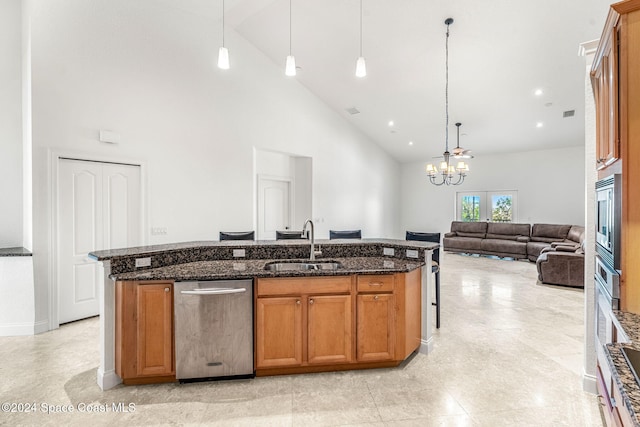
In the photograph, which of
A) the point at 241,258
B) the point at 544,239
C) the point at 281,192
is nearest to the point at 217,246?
the point at 241,258

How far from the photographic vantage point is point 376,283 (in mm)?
2502

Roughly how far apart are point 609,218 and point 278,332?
2189mm

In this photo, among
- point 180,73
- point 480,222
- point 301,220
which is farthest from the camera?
point 480,222

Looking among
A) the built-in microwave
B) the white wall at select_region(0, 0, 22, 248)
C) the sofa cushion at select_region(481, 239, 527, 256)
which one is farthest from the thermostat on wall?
the sofa cushion at select_region(481, 239, 527, 256)

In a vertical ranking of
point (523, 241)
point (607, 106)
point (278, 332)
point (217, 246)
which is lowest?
point (278, 332)

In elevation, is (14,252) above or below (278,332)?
above

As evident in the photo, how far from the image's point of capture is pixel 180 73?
4.63m

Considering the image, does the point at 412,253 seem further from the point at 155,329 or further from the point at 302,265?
the point at 155,329

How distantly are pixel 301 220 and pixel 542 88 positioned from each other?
511 centimetres

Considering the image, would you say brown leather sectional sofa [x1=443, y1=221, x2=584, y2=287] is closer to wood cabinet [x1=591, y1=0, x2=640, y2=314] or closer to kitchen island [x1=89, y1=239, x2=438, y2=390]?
kitchen island [x1=89, y1=239, x2=438, y2=390]

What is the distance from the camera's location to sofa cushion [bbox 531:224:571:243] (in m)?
7.74

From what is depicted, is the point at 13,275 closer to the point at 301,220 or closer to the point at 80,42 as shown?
the point at 80,42

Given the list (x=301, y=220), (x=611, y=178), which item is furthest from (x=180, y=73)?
(x=611, y=178)

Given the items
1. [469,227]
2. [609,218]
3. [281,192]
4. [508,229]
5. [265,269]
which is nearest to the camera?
[609,218]
